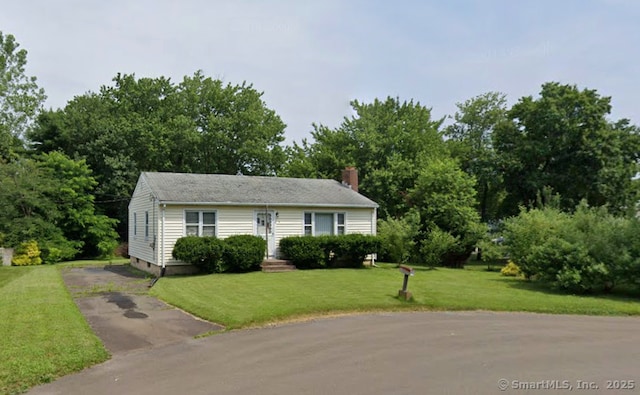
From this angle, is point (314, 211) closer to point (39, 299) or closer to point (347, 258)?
point (347, 258)

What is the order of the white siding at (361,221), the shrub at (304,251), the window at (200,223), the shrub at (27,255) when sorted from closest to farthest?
the window at (200,223) → the shrub at (304,251) → the white siding at (361,221) → the shrub at (27,255)

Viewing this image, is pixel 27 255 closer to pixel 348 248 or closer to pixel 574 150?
pixel 348 248

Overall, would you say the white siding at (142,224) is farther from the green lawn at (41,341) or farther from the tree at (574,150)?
the tree at (574,150)

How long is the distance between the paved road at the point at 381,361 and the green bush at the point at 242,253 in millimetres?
8396

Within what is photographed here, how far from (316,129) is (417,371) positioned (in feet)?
103

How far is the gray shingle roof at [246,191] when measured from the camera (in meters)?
19.4

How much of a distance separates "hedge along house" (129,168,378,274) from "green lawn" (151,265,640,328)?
2.49m

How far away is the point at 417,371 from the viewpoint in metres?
6.68

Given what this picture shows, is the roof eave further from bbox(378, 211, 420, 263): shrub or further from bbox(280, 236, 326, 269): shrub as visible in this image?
bbox(280, 236, 326, 269): shrub

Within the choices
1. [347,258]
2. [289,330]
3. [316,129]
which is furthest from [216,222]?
[316,129]

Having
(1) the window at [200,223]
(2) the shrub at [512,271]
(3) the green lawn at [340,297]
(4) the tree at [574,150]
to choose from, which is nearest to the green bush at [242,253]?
(3) the green lawn at [340,297]

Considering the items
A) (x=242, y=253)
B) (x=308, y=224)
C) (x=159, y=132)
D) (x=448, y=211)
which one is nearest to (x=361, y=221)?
(x=308, y=224)

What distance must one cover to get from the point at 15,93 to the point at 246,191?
27.0 m

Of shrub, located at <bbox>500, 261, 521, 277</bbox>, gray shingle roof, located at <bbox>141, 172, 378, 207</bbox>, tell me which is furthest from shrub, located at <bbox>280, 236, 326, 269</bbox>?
shrub, located at <bbox>500, 261, 521, 277</bbox>
